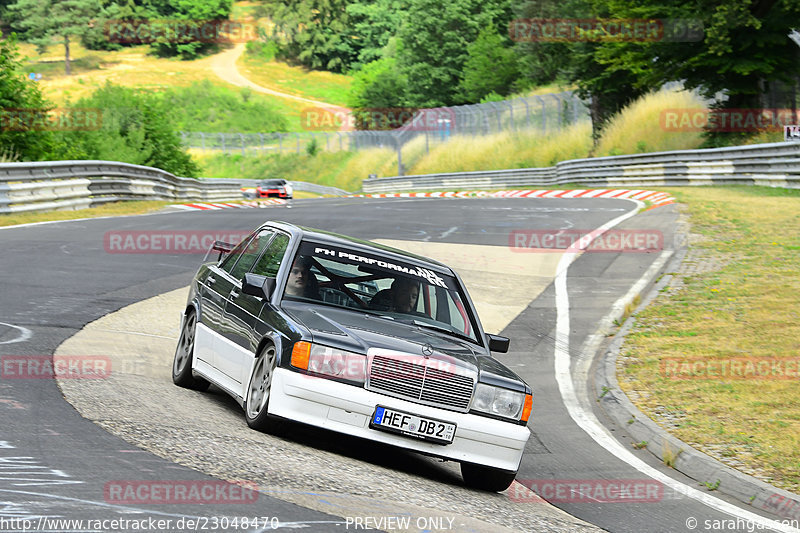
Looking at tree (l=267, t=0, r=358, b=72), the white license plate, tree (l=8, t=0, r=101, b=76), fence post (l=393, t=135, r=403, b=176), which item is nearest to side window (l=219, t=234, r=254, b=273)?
the white license plate

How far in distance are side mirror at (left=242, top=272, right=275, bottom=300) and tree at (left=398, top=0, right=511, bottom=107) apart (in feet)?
276

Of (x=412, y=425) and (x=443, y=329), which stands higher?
(x=443, y=329)

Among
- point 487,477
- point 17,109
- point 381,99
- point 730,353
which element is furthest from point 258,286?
point 381,99

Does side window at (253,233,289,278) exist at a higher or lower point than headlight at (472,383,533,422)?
higher

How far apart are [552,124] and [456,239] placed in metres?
34.7

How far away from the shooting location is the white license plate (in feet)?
21.8

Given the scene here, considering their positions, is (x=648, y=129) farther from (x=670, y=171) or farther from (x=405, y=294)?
(x=405, y=294)

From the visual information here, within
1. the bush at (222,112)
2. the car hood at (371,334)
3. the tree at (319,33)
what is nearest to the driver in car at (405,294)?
the car hood at (371,334)

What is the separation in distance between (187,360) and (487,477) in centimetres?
296

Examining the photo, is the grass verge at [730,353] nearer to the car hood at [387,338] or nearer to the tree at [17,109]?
the car hood at [387,338]

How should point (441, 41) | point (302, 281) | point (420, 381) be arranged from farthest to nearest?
point (441, 41) < point (302, 281) < point (420, 381)

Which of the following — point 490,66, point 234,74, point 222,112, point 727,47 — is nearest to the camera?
point 727,47

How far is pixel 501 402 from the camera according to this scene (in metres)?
7.02

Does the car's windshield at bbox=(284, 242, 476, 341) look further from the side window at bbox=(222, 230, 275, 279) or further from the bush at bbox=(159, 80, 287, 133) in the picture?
the bush at bbox=(159, 80, 287, 133)
